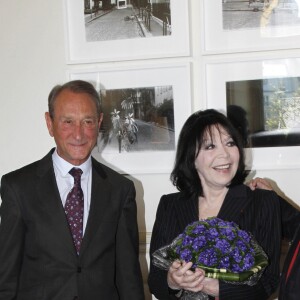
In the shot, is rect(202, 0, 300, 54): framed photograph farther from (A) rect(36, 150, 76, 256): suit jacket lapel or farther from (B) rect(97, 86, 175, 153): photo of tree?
(A) rect(36, 150, 76, 256): suit jacket lapel

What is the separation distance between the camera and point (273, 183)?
10.2 ft

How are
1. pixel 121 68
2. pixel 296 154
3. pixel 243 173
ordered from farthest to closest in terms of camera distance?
pixel 121 68, pixel 296 154, pixel 243 173

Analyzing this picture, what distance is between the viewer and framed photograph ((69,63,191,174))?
10.6 ft

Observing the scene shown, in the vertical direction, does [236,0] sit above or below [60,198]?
above

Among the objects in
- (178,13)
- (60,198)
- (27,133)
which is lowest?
(60,198)

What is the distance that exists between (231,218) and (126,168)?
1.15 m

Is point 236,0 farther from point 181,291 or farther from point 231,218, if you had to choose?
point 181,291

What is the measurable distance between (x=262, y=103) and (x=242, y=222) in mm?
1052

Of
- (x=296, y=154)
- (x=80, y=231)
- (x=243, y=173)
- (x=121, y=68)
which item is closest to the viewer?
(x=80, y=231)

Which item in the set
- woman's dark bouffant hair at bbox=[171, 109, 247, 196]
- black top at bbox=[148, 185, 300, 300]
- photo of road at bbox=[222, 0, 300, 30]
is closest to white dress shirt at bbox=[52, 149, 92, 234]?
black top at bbox=[148, 185, 300, 300]

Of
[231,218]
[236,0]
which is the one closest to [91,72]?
[236,0]

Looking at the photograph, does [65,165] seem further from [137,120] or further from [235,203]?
[137,120]

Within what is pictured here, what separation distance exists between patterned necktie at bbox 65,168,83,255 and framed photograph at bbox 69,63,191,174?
3.32 ft

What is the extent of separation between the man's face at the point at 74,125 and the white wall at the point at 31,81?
1.07 m
